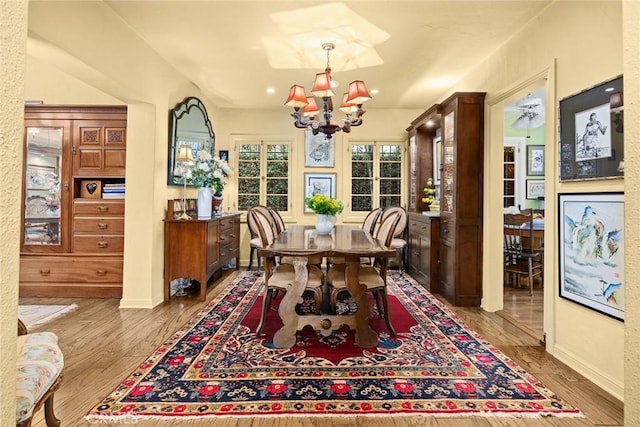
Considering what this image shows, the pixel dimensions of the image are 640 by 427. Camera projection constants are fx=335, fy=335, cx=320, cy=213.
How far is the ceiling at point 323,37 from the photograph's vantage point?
280 cm

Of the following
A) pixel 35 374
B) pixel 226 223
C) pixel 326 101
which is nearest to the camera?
pixel 35 374

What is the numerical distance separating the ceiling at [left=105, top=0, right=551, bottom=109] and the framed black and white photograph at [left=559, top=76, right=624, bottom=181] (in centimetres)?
103

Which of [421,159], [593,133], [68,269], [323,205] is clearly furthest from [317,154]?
[593,133]

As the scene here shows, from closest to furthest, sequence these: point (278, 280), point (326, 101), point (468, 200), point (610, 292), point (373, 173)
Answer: point (610, 292)
point (278, 280)
point (326, 101)
point (468, 200)
point (373, 173)

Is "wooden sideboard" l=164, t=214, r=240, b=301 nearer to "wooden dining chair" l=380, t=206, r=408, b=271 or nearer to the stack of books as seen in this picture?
the stack of books

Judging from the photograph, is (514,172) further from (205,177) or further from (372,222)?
(205,177)

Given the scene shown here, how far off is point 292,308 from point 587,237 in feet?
7.07

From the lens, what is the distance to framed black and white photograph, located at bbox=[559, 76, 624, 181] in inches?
80.4

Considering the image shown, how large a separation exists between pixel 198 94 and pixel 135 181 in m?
1.99

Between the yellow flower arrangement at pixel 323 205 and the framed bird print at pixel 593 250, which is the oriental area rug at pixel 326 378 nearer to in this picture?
the framed bird print at pixel 593 250

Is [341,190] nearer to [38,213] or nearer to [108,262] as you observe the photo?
[108,262]

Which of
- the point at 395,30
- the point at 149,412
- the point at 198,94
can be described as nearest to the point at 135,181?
the point at 198,94

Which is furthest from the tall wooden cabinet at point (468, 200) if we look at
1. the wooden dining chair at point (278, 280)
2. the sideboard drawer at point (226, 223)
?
the sideboard drawer at point (226, 223)

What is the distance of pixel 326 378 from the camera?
215 centimetres
